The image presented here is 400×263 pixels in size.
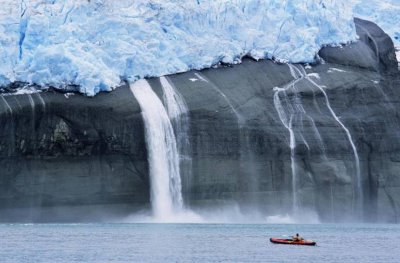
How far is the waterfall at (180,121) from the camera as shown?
6059 centimetres

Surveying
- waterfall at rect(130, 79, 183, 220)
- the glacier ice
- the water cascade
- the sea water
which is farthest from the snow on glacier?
the sea water

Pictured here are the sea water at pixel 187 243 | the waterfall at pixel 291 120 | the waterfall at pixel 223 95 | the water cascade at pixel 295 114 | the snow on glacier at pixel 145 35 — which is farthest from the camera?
the water cascade at pixel 295 114

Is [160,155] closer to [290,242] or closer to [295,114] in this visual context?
[295,114]

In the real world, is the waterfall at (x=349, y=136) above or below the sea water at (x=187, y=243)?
above

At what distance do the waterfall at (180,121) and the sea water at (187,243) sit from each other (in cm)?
370

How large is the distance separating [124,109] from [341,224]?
13.1 meters

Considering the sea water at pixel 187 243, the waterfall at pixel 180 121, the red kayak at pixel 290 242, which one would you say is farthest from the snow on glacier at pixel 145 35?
the red kayak at pixel 290 242

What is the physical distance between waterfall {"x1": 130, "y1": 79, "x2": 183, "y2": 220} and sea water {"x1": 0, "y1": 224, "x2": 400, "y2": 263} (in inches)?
98.1

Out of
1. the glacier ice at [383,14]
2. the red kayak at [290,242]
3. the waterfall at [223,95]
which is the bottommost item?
the red kayak at [290,242]

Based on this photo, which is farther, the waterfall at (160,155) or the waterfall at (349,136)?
the waterfall at (349,136)

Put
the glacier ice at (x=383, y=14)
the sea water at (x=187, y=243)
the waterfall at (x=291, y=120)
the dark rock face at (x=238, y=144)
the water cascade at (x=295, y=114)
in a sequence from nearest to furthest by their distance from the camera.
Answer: the sea water at (x=187, y=243) → the dark rock face at (x=238, y=144) → the waterfall at (x=291, y=120) → the water cascade at (x=295, y=114) → the glacier ice at (x=383, y=14)

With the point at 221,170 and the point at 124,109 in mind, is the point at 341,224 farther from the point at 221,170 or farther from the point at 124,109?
the point at 124,109

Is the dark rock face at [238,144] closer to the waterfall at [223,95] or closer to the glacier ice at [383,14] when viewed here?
the waterfall at [223,95]

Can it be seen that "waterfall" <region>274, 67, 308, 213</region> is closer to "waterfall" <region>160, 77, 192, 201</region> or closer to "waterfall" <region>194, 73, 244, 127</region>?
"waterfall" <region>194, 73, 244, 127</region>
